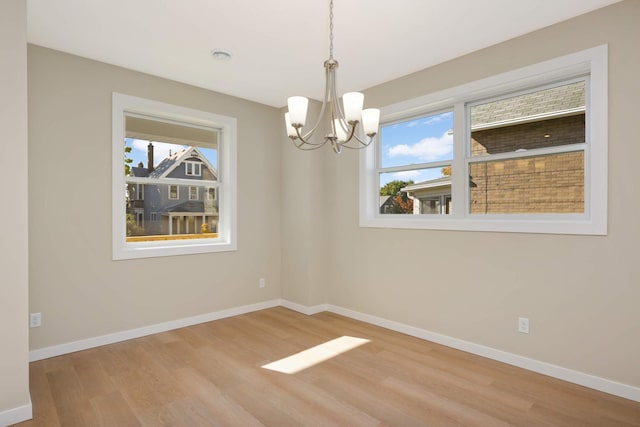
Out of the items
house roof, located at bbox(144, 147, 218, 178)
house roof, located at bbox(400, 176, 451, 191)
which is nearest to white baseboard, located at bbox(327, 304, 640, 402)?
house roof, located at bbox(400, 176, 451, 191)

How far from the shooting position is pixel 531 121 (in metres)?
2.87

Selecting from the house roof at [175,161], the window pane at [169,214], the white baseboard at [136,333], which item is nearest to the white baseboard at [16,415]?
the white baseboard at [136,333]

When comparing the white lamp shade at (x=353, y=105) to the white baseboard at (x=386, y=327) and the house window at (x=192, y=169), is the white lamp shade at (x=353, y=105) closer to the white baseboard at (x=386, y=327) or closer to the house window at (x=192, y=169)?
the white baseboard at (x=386, y=327)

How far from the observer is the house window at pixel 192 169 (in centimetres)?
401

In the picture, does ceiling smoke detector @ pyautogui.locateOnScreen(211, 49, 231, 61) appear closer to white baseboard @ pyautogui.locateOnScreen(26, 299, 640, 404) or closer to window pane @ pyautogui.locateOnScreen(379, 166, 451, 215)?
window pane @ pyautogui.locateOnScreen(379, 166, 451, 215)

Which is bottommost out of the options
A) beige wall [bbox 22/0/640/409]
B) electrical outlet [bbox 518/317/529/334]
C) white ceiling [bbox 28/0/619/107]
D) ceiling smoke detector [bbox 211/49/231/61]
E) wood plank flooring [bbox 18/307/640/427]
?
wood plank flooring [bbox 18/307/640/427]

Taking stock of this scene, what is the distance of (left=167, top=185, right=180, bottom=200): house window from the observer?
3.88m

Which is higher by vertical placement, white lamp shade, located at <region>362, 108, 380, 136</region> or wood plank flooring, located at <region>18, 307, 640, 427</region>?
white lamp shade, located at <region>362, 108, 380, 136</region>

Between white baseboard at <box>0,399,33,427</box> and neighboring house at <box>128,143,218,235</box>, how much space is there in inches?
74.4

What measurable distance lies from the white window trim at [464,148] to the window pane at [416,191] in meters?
0.08

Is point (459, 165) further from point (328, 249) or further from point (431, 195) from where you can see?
point (328, 249)

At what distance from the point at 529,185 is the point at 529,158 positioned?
221mm

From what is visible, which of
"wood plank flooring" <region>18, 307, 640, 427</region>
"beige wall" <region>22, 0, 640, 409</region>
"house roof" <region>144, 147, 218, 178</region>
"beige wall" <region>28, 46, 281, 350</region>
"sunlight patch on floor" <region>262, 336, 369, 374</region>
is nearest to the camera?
"wood plank flooring" <region>18, 307, 640, 427</region>

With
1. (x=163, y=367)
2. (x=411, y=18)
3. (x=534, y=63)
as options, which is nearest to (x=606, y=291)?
(x=534, y=63)
